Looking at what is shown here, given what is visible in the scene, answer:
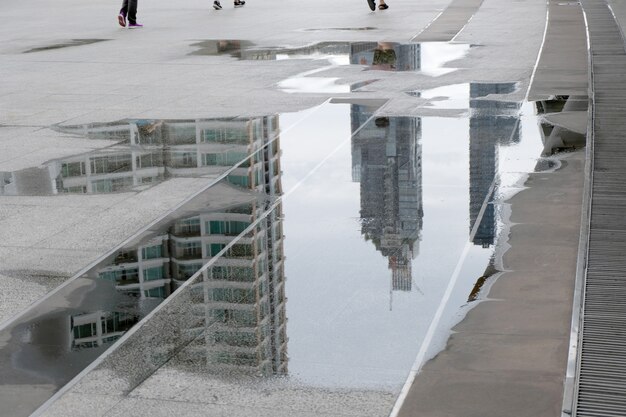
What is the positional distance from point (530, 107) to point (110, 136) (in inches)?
217

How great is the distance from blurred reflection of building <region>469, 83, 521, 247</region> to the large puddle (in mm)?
34

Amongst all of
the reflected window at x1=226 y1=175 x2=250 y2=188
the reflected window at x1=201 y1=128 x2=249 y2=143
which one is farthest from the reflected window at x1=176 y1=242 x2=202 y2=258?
the reflected window at x1=201 y1=128 x2=249 y2=143

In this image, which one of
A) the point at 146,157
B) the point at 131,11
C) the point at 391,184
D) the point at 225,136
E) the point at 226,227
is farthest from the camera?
the point at 131,11

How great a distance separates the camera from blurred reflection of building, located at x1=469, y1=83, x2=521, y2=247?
9.55 meters

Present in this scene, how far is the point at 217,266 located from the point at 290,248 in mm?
751

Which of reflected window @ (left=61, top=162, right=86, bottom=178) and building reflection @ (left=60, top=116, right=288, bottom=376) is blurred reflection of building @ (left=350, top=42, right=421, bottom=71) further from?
reflected window @ (left=61, top=162, right=86, bottom=178)

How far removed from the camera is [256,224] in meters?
9.55

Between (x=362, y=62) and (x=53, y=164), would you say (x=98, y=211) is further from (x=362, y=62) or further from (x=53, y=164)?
(x=362, y=62)

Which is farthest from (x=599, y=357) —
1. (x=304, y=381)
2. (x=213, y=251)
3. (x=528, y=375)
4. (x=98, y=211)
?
(x=98, y=211)

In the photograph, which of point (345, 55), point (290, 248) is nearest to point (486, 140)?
point (290, 248)

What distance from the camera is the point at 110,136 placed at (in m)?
13.4

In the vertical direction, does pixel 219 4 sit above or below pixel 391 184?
above

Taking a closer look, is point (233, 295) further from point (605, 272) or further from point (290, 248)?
point (605, 272)

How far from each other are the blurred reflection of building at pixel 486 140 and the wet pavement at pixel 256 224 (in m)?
0.04
